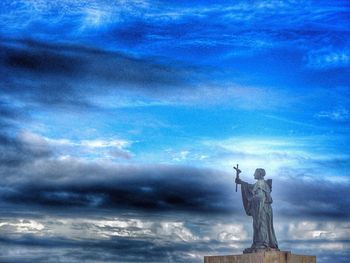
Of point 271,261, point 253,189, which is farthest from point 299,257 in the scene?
point 253,189

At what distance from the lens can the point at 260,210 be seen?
3759cm

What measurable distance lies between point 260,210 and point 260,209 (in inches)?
2.0

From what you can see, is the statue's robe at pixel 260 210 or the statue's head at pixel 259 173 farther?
the statue's head at pixel 259 173

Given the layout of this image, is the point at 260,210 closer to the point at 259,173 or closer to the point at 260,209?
the point at 260,209

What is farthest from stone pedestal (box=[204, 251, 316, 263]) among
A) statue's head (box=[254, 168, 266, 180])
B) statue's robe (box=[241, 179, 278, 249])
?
statue's head (box=[254, 168, 266, 180])

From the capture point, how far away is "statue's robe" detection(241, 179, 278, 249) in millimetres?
36844

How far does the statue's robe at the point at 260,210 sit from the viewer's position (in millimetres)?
36844

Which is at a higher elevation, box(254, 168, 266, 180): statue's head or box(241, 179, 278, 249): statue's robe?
box(254, 168, 266, 180): statue's head

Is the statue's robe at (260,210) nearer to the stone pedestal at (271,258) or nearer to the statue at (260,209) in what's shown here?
the statue at (260,209)

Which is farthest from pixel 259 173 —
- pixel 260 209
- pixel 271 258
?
pixel 271 258

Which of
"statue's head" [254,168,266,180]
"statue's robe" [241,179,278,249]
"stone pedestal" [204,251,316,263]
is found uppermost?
"statue's head" [254,168,266,180]

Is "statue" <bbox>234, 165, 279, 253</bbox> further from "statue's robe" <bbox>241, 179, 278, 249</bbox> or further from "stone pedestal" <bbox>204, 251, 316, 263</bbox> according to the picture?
"stone pedestal" <bbox>204, 251, 316, 263</bbox>

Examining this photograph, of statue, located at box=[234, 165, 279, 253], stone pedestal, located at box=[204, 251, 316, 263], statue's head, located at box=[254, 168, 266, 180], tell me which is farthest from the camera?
statue's head, located at box=[254, 168, 266, 180]

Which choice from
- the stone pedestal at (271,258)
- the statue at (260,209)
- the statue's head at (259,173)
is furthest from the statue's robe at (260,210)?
the stone pedestal at (271,258)
